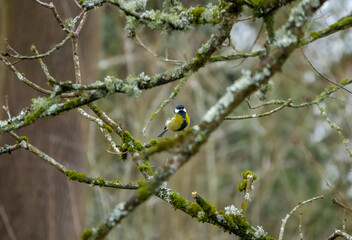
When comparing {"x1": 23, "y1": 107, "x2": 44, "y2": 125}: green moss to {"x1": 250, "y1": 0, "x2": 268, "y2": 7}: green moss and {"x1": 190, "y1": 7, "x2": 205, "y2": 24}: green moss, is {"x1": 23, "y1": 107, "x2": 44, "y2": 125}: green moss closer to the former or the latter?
{"x1": 190, "y1": 7, "x2": 205, "y2": 24}: green moss

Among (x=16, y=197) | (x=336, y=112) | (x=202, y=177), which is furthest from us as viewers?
(x=202, y=177)

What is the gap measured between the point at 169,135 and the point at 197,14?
4550 millimetres

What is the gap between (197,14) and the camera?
1790 mm

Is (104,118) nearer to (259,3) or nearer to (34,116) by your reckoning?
(34,116)

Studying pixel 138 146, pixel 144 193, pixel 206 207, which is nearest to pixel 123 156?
pixel 138 146

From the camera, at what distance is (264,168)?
25.7 feet

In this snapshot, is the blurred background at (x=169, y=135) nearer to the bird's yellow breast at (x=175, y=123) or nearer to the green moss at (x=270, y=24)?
the green moss at (x=270, y=24)

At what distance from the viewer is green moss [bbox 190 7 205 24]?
1.79m

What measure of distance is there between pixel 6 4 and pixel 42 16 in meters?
0.40

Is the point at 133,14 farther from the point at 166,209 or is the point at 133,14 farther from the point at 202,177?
the point at 202,177

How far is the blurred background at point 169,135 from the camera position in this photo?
4.46 meters

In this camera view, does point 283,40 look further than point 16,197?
No

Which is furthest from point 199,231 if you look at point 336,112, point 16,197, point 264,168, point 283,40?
point 283,40

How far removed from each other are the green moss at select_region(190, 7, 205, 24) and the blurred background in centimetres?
27
